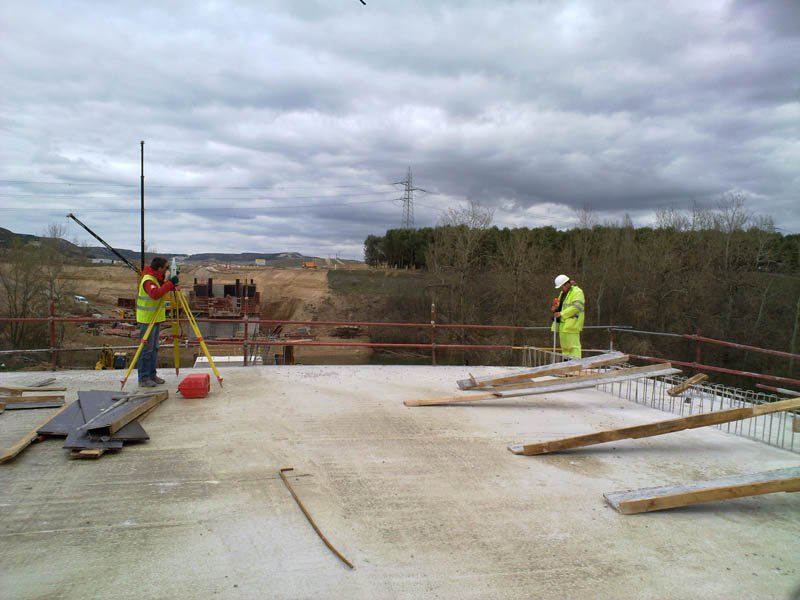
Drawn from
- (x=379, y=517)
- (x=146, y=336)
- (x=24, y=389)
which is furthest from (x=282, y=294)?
(x=379, y=517)

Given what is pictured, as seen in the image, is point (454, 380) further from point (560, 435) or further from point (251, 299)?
point (251, 299)

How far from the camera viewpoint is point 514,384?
26.7 ft

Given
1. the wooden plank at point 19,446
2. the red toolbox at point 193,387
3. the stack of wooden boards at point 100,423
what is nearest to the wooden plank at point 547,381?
the red toolbox at point 193,387

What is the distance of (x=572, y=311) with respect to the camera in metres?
8.97

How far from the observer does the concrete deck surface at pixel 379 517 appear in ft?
10.6

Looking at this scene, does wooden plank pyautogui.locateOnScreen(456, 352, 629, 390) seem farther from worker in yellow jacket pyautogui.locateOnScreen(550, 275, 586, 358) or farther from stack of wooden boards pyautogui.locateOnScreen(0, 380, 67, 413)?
stack of wooden boards pyautogui.locateOnScreen(0, 380, 67, 413)

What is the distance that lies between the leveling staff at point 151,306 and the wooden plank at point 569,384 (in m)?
3.78

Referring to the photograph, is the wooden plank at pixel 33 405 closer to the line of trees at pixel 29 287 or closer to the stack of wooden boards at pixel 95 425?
the stack of wooden boards at pixel 95 425

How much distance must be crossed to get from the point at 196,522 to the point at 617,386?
24.6 feet

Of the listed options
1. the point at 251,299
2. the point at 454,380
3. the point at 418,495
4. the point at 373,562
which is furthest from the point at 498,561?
the point at 251,299

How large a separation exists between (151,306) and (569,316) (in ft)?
21.6

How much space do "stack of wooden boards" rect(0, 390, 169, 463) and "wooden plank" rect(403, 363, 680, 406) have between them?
343 centimetres

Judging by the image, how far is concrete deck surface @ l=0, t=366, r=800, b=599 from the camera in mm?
3230

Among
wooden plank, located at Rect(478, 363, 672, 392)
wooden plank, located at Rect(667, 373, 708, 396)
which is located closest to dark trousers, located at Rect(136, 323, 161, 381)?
wooden plank, located at Rect(478, 363, 672, 392)
